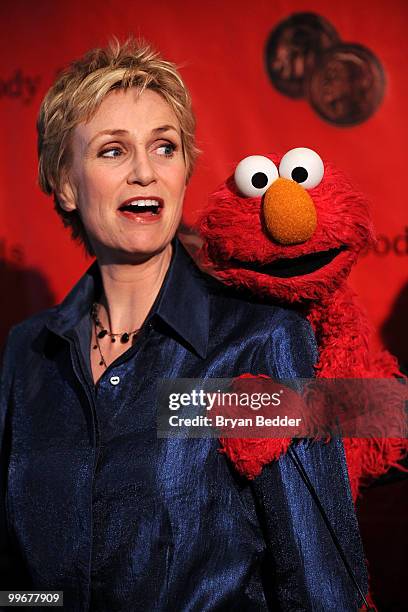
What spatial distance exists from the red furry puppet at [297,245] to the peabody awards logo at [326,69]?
0.64m

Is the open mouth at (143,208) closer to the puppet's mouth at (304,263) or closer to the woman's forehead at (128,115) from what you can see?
the woman's forehead at (128,115)

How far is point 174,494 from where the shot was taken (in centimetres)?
110

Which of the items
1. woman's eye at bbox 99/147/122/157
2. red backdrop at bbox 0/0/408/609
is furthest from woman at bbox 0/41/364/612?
red backdrop at bbox 0/0/408/609

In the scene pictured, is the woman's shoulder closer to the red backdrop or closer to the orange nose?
the red backdrop

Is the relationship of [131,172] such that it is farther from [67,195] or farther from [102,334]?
[102,334]

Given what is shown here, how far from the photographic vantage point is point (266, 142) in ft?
5.80

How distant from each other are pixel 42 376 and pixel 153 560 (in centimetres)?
42

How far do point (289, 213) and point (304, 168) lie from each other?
88 millimetres

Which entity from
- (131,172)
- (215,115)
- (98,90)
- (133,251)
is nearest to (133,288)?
(133,251)

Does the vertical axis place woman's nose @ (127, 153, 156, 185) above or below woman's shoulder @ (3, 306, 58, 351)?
above

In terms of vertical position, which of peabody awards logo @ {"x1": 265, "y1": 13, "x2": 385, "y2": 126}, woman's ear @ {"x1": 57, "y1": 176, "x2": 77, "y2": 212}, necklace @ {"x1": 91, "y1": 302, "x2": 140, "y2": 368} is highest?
peabody awards logo @ {"x1": 265, "y1": 13, "x2": 385, "y2": 126}

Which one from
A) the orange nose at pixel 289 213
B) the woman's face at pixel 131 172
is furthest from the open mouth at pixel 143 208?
the orange nose at pixel 289 213

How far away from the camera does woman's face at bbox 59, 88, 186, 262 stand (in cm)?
124

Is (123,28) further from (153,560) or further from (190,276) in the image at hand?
(153,560)
